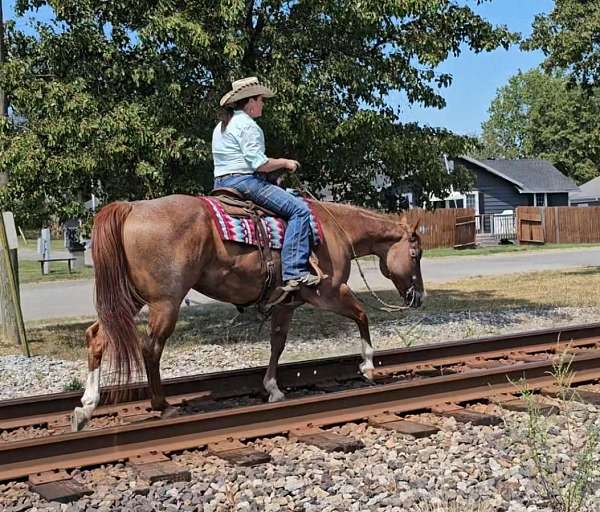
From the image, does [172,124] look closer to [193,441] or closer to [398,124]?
[398,124]

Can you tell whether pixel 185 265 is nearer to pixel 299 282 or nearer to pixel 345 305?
pixel 299 282

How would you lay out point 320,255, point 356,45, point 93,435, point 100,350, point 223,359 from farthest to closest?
point 356,45, point 223,359, point 320,255, point 100,350, point 93,435

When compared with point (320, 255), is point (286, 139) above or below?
above

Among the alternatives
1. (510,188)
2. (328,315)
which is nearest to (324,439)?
(328,315)

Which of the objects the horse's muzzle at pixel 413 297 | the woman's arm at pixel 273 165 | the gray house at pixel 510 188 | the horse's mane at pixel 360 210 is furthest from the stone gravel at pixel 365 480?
the gray house at pixel 510 188

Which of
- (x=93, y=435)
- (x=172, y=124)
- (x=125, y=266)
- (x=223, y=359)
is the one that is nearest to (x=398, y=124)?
(x=172, y=124)

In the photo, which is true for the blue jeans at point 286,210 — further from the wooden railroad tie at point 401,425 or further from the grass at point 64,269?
the grass at point 64,269

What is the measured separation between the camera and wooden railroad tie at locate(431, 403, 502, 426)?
22.7 feet

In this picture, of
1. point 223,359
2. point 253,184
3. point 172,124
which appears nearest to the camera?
point 253,184

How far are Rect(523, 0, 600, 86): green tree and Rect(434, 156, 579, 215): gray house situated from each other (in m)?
31.6

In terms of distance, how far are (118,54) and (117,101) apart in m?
0.73

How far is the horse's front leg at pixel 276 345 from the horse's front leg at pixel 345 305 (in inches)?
15.5

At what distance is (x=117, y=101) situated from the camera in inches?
505

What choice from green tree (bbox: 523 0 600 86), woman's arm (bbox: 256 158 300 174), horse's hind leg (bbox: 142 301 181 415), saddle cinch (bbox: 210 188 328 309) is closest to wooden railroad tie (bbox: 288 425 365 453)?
horse's hind leg (bbox: 142 301 181 415)
